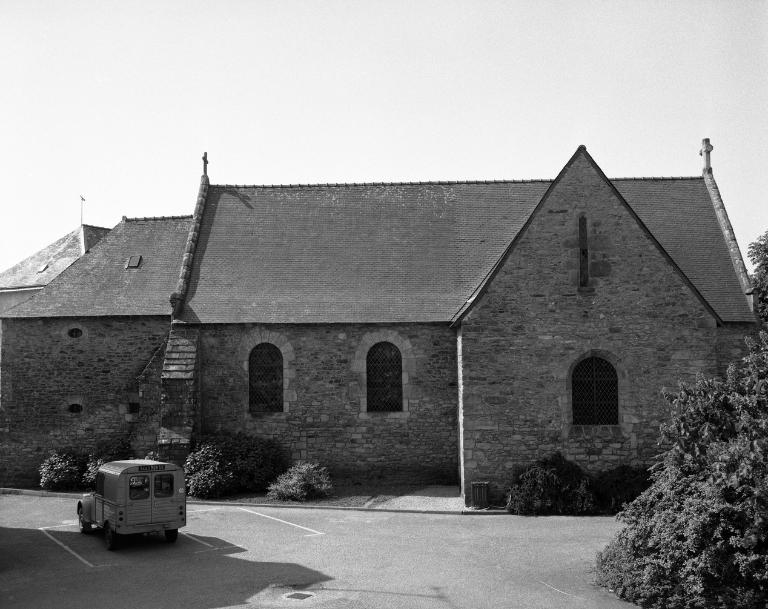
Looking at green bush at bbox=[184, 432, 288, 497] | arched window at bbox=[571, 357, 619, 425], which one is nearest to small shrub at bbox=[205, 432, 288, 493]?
green bush at bbox=[184, 432, 288, 497]

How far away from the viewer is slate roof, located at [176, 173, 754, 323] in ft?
75.3

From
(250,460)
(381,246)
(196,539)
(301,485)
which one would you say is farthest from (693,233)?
(196,539)

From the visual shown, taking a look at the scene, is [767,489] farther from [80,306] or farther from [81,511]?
[80,306]

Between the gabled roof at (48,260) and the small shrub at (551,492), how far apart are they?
1040 inches

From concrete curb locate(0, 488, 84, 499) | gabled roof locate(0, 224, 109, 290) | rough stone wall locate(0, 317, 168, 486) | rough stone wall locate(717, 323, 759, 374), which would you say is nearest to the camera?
rough stone wall locate(717, 323, 759, 374)

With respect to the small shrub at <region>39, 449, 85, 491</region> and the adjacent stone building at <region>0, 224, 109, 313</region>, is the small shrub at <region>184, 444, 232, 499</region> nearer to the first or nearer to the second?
the small shrub at <region>39, 449, 85, 491</region>

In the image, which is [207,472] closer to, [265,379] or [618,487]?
[265,379]

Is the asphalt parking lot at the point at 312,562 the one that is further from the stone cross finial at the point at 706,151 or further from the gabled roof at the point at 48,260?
the gabled roof at the point at 48,260

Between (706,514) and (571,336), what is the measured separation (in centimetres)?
861

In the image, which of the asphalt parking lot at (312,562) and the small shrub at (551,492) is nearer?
the asphalt parking lot at (312,562)

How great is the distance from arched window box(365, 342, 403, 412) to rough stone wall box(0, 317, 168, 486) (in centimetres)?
708

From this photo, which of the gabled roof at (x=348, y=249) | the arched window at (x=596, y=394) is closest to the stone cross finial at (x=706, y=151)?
the gabled roof at (x=348, y=249)

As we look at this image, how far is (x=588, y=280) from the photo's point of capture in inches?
782

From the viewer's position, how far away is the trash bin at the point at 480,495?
19406mm
